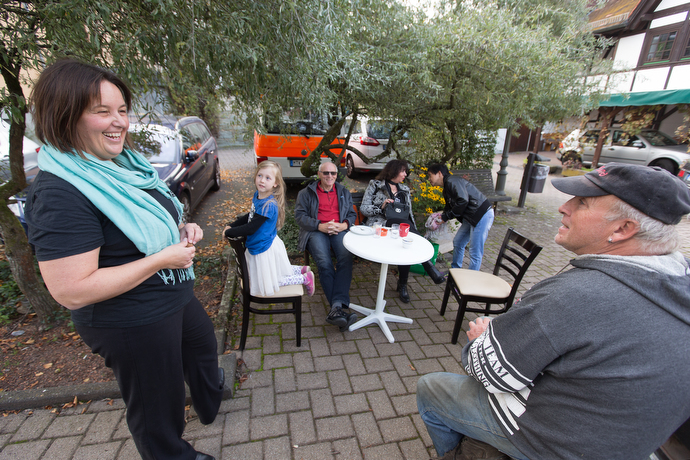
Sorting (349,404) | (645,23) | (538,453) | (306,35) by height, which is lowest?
(349,404)

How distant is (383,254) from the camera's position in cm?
273

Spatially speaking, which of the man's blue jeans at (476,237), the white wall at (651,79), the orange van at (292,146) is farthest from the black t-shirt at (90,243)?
the white wall at (651,79)

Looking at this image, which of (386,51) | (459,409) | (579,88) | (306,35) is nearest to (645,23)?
(579,88)

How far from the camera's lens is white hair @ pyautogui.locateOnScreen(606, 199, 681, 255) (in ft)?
3.61

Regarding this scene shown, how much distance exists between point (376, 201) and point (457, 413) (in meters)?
2.71

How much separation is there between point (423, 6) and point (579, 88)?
293 centimetres

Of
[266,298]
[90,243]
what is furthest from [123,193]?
[266,298]

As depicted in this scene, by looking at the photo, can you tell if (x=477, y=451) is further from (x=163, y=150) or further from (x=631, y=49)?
(x=631, y=49)

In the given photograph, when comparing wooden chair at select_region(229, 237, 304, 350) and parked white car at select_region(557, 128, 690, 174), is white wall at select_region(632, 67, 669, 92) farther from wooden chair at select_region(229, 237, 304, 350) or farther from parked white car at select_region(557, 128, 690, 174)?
wooden chair at select_region(229, 237, 304, 350)

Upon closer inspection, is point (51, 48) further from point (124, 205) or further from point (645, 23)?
point (645, 23)

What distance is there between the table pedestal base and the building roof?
14.9 m

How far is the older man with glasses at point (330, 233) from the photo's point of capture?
120 inches

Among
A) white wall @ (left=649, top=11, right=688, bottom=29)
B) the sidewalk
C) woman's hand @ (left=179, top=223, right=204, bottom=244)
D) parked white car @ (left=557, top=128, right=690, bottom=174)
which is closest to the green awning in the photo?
parked white car @ (left=557, top=128, right=690, bottom=174)

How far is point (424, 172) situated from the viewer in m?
5.34
